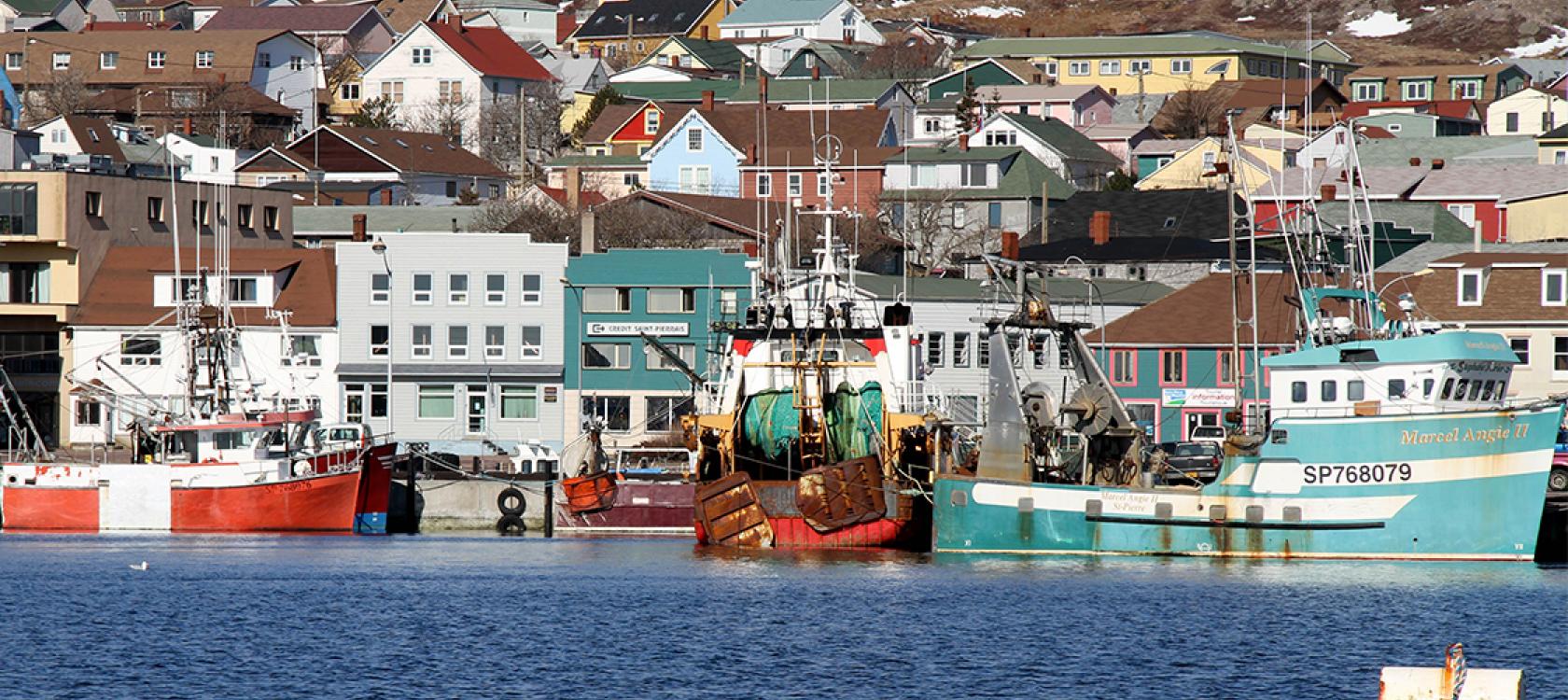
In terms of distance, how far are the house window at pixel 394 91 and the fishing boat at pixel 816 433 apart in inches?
4069

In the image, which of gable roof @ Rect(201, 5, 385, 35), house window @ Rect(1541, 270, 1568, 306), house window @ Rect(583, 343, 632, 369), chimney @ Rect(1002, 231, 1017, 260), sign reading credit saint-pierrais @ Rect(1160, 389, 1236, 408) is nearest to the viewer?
house window @ Rect(1541, 270, 1568, 306)

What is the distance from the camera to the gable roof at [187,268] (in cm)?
8719

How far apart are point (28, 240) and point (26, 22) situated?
108 metres

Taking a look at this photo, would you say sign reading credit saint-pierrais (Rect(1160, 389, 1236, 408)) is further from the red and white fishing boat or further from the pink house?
the pink house

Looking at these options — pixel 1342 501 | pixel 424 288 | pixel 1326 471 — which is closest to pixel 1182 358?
pixel 424 288

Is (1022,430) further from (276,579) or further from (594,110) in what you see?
(594,110)

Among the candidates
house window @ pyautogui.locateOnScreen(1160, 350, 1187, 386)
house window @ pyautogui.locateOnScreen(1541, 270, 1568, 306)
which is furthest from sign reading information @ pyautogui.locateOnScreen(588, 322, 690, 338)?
house window @ pyautogui.locateOnScreen(1541, 270, 1568, 306)

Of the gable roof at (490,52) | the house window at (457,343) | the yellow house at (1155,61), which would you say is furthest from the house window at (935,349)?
the yellow house at (1155,61)

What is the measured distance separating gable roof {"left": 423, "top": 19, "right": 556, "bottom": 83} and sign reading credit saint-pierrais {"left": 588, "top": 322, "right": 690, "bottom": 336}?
266 ft

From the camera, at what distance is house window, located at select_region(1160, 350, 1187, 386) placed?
84000mm

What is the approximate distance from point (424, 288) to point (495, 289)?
245cm

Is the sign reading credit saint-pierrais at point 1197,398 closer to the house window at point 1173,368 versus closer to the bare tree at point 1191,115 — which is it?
the house window at point 1173,368

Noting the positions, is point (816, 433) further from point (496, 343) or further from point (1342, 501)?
point (496, 343)

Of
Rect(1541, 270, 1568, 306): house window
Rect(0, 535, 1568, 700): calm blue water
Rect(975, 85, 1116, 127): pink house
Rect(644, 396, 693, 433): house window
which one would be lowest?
Rect(0, 535, 1568, 700): calm blue water
